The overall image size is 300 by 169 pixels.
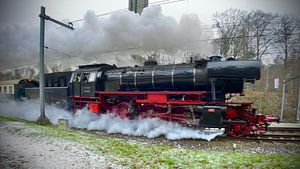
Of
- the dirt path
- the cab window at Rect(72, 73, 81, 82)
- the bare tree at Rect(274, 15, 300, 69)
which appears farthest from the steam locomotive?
the dirt path

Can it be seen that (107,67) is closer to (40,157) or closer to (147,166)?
(40,157)

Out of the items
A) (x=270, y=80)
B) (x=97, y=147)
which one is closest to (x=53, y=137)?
(x=97, y=147)

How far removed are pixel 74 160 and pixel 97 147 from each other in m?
0.95

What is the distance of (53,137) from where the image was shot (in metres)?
5.67

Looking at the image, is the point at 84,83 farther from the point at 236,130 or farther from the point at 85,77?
the point at 236,130

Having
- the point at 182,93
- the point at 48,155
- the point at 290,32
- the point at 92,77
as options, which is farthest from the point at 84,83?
the point at 290,32

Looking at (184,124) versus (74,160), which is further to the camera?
(184,124)

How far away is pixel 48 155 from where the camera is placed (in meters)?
4.15

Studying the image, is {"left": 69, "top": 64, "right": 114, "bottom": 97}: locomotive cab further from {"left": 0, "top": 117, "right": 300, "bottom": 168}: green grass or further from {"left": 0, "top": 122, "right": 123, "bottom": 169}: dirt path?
{"left": 0, "top": 117, "right": 300, "bottom": 168}: green grass

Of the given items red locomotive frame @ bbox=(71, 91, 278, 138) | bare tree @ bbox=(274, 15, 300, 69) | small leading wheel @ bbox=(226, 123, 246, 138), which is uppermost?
bare tree @ bbox=(274, 15, 300, 69)

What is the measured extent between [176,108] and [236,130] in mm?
2204

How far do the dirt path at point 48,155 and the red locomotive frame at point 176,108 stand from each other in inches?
136

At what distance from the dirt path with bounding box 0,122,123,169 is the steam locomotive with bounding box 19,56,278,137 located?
3.59 metres

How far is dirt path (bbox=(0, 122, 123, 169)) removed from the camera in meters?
3.56
